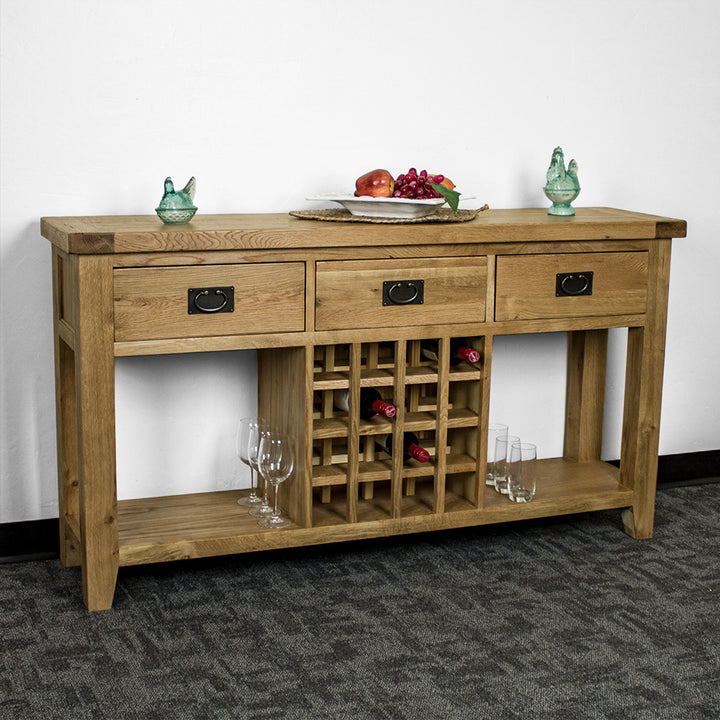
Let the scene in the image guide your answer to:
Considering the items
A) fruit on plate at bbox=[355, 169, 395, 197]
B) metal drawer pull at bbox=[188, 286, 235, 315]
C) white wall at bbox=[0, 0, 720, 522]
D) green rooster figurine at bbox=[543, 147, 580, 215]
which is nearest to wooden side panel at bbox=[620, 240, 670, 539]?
green rooster figurine at bbox=[543, 147, 580, 215]

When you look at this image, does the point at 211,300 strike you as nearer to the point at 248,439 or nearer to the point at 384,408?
the point at 248,439

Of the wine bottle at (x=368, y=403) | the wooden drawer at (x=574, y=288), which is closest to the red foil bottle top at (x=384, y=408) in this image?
the wine bottle at (x=368, y=403)

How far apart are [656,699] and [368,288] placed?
43.3 inches

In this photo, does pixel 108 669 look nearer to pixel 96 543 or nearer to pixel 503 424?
pixel 96 543

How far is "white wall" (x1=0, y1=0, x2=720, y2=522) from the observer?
8.41ft

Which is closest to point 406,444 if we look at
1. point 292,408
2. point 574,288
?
point 292,408

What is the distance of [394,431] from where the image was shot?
2.60 metres

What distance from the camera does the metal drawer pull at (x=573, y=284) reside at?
104 inches

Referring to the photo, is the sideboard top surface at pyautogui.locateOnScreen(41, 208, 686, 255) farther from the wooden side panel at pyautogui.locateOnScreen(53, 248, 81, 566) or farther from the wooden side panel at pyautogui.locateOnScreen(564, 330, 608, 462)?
the wooden side panel at pyautogui.locateOnScreen(564, 330, 608, 462)

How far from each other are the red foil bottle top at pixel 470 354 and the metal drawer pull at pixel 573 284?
0.84 feet

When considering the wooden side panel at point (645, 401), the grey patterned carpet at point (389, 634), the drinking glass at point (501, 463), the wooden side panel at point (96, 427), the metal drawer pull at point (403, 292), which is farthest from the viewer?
the drinking glass at point (501, 463)

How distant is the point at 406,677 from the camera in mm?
2084

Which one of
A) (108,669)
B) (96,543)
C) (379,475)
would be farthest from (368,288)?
(108,669)

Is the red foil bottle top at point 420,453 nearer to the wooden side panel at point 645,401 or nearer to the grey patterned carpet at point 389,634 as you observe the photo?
the grey patterned carpet at point 389,634
